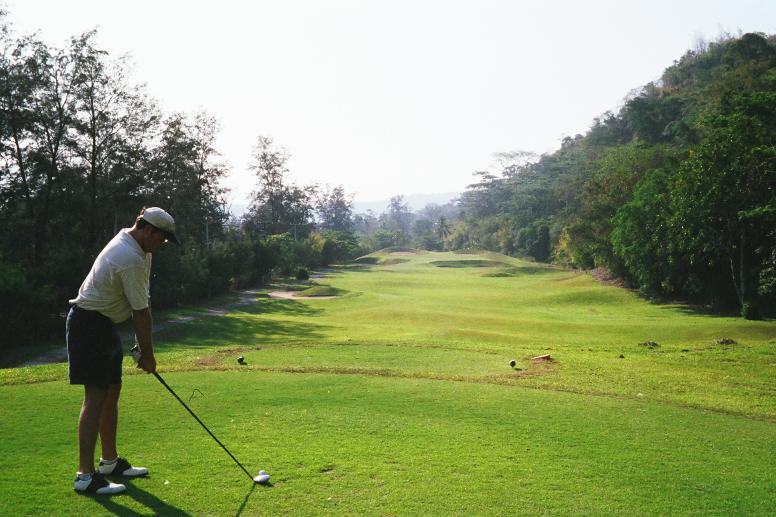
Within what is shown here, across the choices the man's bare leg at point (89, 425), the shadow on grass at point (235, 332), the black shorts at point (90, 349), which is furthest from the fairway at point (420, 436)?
the shadow on grass at point (235, 332)

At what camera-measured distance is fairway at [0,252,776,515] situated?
5320mm

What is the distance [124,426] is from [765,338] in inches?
1007

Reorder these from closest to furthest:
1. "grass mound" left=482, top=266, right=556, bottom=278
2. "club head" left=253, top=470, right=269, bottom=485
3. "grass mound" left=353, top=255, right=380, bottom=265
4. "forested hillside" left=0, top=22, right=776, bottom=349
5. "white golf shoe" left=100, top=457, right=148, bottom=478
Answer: "club head" left=253, top=470, right=269, bottom=485 → "white golf shoe" left=100, top=457, right=148, bottom=478 → "forested hillside" left=0, top=22, right=776, bottom=349 → "grass mound" left=482, top=266, right=556, bottom=278 → "grass mound" left=353, top=255, right=380, bottom=265

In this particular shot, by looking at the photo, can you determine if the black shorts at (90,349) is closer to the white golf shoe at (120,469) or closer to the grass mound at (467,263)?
the white golf shoe at (120,469)

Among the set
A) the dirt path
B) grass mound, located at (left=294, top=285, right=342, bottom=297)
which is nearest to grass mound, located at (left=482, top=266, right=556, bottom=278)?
grass mound, located at (left=294, top=285, right=342, bottom=297)

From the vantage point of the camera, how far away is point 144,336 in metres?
5.74

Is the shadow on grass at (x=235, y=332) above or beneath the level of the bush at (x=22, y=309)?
beneath

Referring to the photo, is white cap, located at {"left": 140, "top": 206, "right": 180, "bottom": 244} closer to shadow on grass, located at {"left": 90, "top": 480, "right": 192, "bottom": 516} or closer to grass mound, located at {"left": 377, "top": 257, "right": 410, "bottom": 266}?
shadow on grass, located at {"left": 90, "top": 480, "right": 192, "bottom": 516}

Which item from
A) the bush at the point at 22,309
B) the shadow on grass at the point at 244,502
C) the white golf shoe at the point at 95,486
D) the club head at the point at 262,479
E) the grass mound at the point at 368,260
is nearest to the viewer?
the shadow on grass at the point at 244,502

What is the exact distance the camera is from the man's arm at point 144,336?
572cm

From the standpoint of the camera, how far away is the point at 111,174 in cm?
4066

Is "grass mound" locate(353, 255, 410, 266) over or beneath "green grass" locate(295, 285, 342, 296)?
over

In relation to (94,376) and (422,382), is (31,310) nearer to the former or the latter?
(422,382)

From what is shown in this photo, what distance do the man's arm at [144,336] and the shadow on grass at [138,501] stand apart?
107 cm
